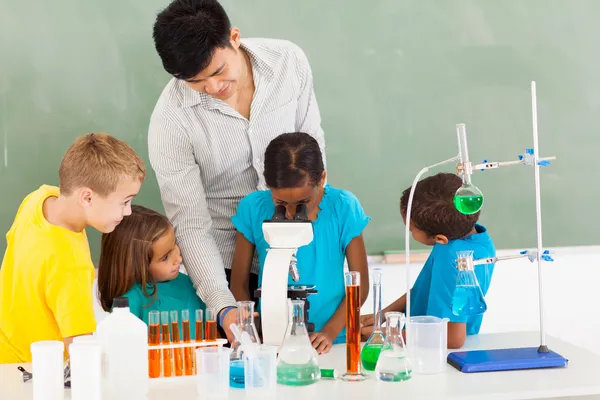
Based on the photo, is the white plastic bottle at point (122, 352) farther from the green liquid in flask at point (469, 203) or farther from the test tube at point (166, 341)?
the green liquid in flask at point (469, 203)

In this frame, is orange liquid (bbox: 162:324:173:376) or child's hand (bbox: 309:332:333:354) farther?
child's hand (bbox: 309:332:333:354)

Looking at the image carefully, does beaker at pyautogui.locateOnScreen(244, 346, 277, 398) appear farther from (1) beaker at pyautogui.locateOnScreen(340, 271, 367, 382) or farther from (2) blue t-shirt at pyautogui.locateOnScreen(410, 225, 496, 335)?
(2) blue t-shirt at pyautogui.locateOnScreen(410, 225, 496, 335)

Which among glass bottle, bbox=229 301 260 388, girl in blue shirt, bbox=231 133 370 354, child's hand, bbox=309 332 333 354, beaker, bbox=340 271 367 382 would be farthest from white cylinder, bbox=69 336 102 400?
girl in blue shirt, bbox=231 133 370 354

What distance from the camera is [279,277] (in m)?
1.92

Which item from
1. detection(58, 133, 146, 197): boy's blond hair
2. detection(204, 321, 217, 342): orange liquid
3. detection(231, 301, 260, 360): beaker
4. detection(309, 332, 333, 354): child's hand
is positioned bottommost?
detection(309, 332, 333, 354): child's hand

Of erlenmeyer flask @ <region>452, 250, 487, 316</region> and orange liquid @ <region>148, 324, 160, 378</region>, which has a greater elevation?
erlenmeyer flask @ <region>452, 250, 487, 316</region>

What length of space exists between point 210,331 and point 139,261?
657 millimetres

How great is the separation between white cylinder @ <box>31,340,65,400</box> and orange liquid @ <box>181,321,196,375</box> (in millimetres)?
320

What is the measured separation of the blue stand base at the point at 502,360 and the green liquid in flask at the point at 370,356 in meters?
0.21

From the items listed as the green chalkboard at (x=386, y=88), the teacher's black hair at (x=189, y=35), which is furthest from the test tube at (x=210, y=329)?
Answer: the green chalkboard at (x=386, y=88)

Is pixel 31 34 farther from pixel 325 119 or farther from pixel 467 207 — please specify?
pixel 467 207

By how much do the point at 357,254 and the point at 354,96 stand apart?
3.18ft

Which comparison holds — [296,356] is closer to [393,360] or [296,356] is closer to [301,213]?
[393,360]

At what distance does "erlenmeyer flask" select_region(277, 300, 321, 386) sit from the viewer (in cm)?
177
